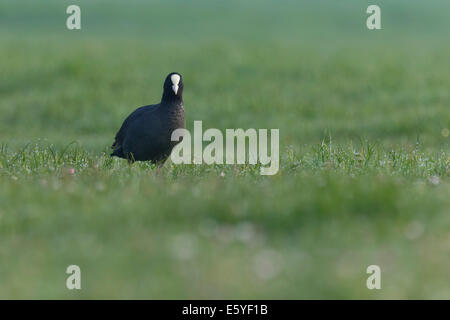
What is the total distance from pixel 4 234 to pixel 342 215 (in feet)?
8.83

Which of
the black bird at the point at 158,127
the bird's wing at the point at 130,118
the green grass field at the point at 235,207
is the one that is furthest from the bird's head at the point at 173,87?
the green grass field at the point at 235,207

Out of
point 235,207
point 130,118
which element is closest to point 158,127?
point 130,118

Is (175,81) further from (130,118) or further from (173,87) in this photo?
(130,118)

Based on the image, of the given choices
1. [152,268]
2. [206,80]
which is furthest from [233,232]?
[206,80]

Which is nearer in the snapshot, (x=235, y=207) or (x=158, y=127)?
(x=235, y=207)

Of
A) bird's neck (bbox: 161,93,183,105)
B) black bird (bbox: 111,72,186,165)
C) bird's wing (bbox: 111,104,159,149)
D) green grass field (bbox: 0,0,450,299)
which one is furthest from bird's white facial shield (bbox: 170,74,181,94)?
green grass field (bbox: 0,0,450,299)

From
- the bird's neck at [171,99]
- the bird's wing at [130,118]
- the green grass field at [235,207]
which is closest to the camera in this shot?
the green grass field at [235,207]

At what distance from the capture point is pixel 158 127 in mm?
9227

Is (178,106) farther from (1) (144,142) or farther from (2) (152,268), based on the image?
(2) (152,268)

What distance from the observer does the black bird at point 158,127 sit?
30.3 ft

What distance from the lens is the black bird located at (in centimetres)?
923

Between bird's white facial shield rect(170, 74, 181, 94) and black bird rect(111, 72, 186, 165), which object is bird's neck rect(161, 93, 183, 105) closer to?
black bird rect(111, 72, 186, 165)

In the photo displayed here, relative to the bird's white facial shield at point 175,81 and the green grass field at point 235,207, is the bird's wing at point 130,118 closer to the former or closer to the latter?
the bird's white facial shield at point 175,81

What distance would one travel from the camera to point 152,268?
488 cm
